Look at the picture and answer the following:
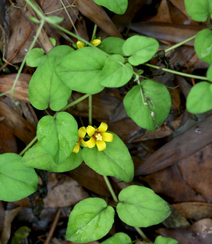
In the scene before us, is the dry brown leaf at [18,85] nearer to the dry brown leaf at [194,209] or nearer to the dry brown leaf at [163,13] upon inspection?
the dry brown leaf at [163,13]

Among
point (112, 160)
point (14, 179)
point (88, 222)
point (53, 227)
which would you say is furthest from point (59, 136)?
point (53, 227)

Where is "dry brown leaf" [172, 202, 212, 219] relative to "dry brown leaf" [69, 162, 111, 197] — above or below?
below

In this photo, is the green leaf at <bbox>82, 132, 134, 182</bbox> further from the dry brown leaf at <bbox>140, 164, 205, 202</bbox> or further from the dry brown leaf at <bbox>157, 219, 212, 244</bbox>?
the dry brown leaf at <bbox>157, 219, 212, 244</bbox>

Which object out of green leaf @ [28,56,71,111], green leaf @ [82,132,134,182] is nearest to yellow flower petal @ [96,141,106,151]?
green leaf @ [82,132,134,182]

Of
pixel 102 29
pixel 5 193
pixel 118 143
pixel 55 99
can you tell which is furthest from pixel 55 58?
pixel 5 193

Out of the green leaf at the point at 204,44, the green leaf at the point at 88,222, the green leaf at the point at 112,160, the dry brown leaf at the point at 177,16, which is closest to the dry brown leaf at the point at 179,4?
the dry brown leaf at the point at 177,16
